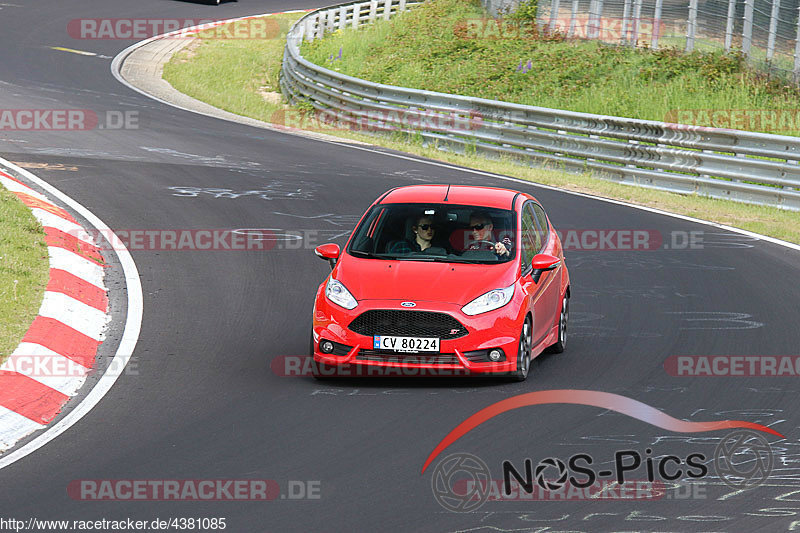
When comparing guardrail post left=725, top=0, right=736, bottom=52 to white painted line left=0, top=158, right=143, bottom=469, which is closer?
white painted line left=0, top=158, right=143, bottom=469

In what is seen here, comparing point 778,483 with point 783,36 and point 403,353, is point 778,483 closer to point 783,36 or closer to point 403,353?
point 403,353

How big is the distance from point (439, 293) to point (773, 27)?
18.4m

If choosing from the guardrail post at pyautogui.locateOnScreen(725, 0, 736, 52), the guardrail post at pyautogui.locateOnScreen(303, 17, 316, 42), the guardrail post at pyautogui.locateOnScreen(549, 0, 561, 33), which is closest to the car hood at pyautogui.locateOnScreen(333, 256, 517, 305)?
the guardrail post at pyautogui.locateOnScreen(725, 0, 736, 52)

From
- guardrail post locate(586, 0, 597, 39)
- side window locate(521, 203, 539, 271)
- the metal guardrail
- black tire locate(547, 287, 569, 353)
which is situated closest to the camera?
side window locate(521, 203, 539, 271)

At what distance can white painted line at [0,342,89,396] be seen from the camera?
370 inches

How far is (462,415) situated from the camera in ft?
28.8

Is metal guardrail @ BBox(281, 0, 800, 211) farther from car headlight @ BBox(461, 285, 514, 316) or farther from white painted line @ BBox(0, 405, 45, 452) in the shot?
white painted line @ BBox(0, 405, 45, 452)

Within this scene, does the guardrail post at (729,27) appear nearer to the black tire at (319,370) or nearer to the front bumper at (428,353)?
the front bumper at (428,353)

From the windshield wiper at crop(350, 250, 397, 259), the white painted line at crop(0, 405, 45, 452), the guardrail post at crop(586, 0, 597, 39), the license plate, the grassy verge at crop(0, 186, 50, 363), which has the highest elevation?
the guardrail post at crop(586, 0, 597, 39)

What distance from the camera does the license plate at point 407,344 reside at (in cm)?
950

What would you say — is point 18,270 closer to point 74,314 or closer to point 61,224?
point 74,314

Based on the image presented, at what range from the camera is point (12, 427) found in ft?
27.3

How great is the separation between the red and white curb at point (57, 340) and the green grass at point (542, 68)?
624 inches

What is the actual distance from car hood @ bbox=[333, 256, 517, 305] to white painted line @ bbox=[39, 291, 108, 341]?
8.36 feet
